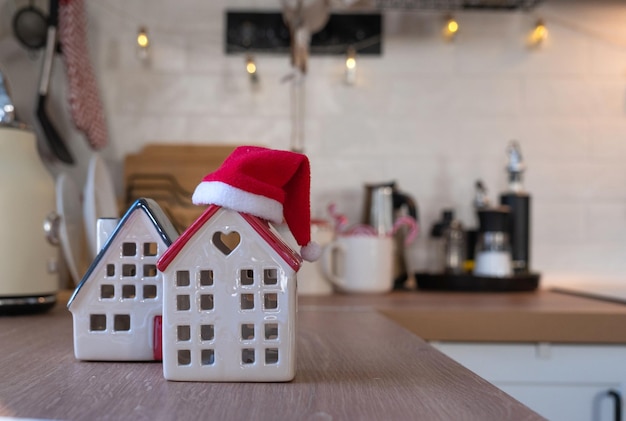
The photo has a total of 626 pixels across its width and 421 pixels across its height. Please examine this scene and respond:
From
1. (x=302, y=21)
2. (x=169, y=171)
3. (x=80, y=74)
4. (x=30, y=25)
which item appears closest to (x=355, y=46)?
(x=302, y=21)

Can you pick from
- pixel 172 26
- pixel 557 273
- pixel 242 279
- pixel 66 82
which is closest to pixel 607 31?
pixel 557 273

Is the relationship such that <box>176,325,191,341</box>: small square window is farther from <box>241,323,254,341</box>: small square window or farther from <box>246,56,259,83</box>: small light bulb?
<box>246,56,259,83</box>: small light bulb

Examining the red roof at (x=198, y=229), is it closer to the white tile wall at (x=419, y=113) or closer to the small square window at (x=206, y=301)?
the small square window at (x=206, y=301)

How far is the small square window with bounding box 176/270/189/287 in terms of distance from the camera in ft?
1.63

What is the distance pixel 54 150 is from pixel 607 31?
134 centimetres

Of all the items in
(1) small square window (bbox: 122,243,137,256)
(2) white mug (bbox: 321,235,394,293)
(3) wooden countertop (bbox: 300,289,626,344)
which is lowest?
(3) wooden countertop (bbox: 300,289,626,344)

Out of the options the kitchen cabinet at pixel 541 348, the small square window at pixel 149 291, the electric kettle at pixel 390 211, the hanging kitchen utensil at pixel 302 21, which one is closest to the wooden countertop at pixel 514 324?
the kitchen cabinet at pixel 541 348

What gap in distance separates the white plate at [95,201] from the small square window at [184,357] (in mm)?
591

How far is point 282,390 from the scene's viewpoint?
46 cm

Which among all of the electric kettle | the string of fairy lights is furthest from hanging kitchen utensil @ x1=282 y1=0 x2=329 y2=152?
the electric kettle

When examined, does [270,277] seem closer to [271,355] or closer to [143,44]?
[271,355]

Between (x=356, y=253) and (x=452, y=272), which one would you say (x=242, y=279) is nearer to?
(x=356, y=253)

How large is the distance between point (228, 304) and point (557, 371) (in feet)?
2.37

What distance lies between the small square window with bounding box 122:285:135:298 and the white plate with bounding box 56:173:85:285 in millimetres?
481
